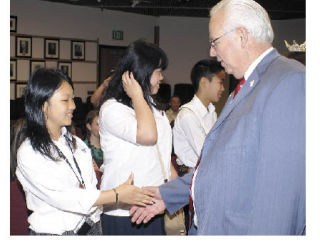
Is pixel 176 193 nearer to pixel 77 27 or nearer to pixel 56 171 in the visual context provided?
pixel 56 171

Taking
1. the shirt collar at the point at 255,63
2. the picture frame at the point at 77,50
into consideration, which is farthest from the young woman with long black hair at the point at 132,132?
the picture frame at the point at 77,50

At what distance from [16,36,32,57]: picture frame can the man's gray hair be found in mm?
7763

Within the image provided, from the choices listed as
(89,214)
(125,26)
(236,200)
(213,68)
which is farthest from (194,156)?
(125,26)

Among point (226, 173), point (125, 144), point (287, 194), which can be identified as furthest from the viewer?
point (125, 144)

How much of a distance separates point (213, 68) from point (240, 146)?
196 centimetres

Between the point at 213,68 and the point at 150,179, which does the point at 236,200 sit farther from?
the point at 213,68

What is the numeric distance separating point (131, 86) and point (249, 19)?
783 millimetres

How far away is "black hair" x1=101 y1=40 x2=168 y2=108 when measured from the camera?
83.1 inches

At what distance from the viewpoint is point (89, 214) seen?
183 cm

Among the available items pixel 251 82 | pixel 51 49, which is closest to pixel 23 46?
pixel 51 49

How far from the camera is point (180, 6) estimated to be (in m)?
9.40

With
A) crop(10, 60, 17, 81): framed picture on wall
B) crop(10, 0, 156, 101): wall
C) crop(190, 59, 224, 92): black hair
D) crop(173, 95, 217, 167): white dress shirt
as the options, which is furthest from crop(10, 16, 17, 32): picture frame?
crop(173, 95, 217, 167): white dress shirt

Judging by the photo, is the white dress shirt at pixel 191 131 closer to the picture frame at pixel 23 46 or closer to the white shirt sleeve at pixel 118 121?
the white shirt sleeve at pixel 118 121

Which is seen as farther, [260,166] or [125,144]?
[125,144]
